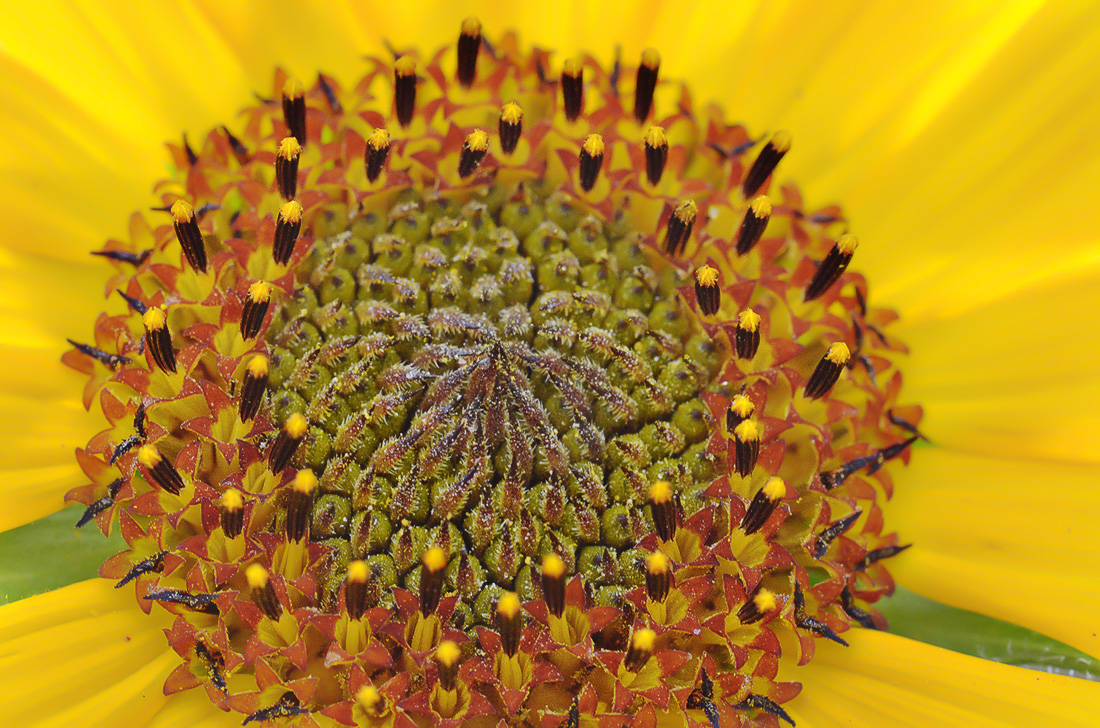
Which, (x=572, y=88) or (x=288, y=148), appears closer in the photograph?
(x=288, y=148)

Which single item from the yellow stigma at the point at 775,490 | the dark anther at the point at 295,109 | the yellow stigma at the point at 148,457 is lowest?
the yellow stigma at the point at 148,457

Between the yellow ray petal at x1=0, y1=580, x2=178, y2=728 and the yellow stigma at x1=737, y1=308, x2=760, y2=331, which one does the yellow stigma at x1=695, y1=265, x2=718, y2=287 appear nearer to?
the yellow stigma at x1=737, y1=308, x2=760, y2=331

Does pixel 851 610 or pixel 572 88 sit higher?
pixel 572 88

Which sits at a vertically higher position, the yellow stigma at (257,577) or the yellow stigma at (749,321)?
the yellow stigma at (749,321)

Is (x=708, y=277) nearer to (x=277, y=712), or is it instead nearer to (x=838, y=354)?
(x=838, y=354)

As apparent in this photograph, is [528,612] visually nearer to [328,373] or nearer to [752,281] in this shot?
[328,373]

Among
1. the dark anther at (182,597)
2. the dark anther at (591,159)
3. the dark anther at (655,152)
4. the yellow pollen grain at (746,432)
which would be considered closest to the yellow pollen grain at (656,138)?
the dark anther at (655,152)

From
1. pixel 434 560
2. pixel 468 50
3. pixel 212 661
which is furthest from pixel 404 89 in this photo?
pixel 212 661

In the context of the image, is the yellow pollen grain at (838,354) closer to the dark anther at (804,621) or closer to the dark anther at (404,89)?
the dark anther at (804,621)
